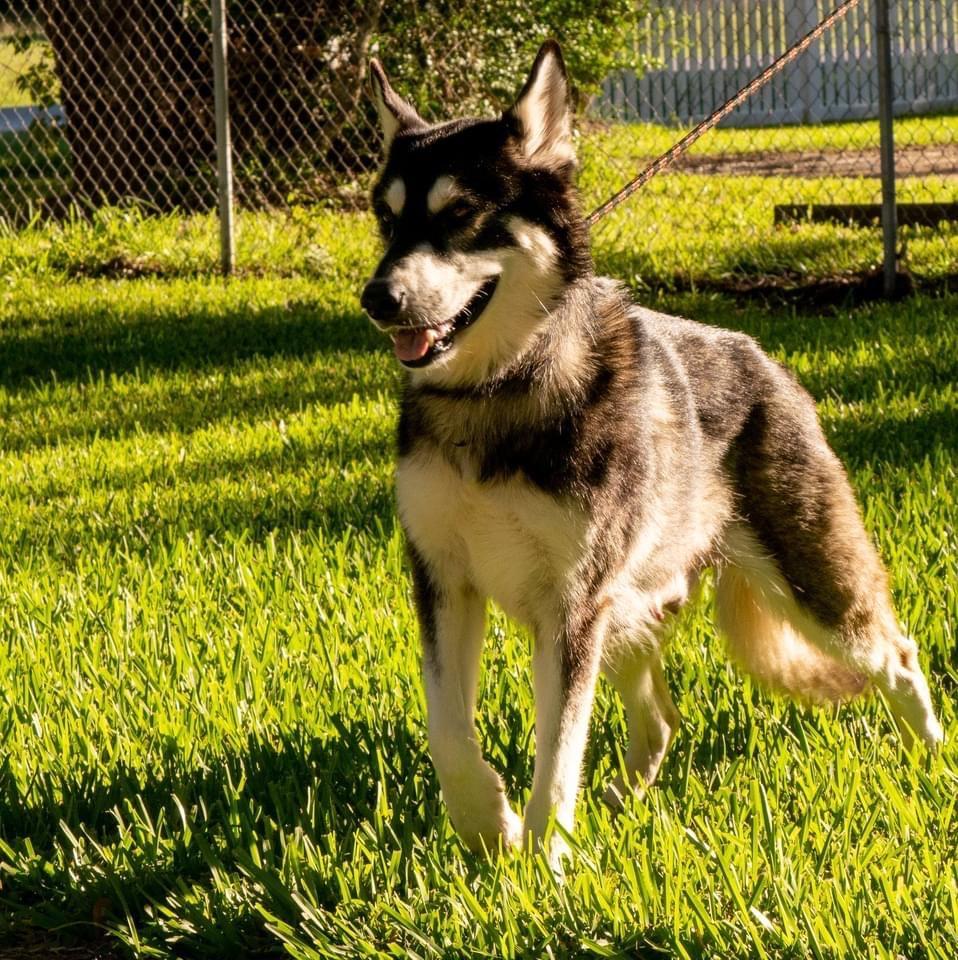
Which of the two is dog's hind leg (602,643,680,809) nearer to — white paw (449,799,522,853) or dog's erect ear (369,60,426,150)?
white paw (449,799,522,853)

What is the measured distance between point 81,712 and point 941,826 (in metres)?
2.14

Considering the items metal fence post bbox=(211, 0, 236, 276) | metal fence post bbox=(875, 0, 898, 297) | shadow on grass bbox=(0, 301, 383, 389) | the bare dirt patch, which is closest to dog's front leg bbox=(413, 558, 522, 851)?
shadow on grass bbox=(0, 301, 383, 389)

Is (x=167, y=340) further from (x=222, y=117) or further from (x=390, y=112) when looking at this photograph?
(x=390, y=112)

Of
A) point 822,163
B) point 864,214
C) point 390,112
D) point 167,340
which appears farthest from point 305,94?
point 390,112

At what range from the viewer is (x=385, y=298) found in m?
3.04

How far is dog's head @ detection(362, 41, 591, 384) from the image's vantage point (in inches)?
123

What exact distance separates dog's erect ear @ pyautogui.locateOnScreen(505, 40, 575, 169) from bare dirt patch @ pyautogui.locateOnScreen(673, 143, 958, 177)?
10.6 meters

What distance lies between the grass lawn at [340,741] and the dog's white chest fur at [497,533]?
1.77 ft

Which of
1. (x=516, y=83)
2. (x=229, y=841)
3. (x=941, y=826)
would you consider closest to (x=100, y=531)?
(x=229, y=841)

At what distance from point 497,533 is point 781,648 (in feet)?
3.36

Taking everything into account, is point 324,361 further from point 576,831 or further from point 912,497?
point 576,831

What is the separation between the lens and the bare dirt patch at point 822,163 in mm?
14102

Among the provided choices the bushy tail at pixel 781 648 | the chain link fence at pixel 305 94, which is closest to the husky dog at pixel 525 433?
the bushy tail at pixel 781 648

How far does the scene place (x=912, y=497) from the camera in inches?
207
